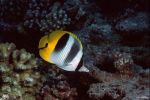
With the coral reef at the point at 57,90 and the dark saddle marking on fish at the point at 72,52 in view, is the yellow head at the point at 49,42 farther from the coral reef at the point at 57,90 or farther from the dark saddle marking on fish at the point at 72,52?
the coral reef at the point at 57,90

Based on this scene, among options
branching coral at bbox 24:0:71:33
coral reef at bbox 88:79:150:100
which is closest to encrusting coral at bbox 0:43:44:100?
coral reef at bbox 88:79:150:100

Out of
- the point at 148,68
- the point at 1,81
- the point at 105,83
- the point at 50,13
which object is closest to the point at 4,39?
the point at 50,13

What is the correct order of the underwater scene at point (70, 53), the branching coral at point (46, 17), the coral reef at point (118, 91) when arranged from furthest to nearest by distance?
the branching coral at point (46, 17)
the coral reef at point (118, 91)
the underwater scene at point (70, 53)

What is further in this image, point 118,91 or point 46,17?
point 46,17

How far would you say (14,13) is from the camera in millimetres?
7359

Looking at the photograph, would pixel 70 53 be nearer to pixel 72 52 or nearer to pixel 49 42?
pixel 72 52

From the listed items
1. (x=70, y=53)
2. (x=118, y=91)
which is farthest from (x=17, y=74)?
(x=118, y=91)

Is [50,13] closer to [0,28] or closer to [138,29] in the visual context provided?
[0,28]

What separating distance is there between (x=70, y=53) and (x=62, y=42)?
19 centimetres

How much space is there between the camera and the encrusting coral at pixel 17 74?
14.7ft

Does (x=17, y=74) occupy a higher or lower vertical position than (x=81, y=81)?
higher

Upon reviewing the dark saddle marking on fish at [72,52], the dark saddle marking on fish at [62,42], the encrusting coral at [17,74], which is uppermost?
the dark saddle marking on fish at [62,42]

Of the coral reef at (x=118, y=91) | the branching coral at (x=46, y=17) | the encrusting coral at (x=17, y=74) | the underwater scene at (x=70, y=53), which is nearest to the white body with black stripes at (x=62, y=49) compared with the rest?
the underwater scene at (x=70, y=53)

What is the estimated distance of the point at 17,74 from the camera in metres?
4.57
